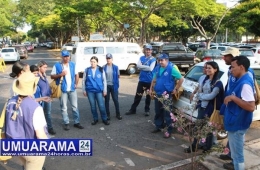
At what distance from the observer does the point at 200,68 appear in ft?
19.6

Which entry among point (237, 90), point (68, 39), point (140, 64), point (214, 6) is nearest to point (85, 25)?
point (68, 39)

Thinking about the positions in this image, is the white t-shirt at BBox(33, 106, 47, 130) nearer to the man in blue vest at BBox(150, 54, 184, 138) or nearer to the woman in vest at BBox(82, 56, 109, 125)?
the man in blue vest at BBox(150, 54, 184, 138)

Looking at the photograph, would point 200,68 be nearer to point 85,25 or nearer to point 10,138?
point 10,138

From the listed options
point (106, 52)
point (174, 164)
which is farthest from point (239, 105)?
point (106, 52)

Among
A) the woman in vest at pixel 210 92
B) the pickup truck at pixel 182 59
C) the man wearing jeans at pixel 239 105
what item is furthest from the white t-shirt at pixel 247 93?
the pickup truck at pixel 182 59

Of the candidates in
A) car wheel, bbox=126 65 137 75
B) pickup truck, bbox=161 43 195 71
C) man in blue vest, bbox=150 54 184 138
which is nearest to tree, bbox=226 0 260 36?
pickup truck, bbox=161 43 195 71

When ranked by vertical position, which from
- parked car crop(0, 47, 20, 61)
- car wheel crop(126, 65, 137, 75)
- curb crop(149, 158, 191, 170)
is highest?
parked car crop(0, 47, 20, 61)

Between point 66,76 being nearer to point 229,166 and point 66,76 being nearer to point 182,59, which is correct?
point 229,166

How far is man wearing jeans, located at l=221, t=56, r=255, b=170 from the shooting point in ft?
10.1

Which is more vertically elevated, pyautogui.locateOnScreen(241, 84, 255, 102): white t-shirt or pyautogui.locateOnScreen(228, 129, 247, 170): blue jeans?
pyautogui.locateOnScreen(241, 84, 255, 102): white t-shirt

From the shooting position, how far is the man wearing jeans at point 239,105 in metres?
3.09

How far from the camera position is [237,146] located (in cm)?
339

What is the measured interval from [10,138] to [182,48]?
1436 cm

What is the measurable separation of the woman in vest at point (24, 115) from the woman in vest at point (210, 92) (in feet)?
8.20
